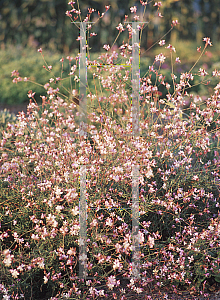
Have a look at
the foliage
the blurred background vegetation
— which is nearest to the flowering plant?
the blurred background vegetation

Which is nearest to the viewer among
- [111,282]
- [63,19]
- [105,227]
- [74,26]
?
[111,282]

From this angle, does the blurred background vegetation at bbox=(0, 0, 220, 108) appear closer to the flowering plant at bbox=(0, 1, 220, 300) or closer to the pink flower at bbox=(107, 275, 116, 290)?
the flowering plant at bbox=(0, 1, 220, 300)

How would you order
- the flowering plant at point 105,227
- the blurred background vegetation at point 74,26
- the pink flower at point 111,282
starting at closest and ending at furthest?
the pink flower at point 111,282 → the flowering plant at point 105,227 → the blurred background vegetation at point 74,26

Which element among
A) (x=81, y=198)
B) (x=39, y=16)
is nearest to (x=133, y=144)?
(x=81, y=198)

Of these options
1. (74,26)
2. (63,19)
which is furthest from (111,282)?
Answer: (63,19)

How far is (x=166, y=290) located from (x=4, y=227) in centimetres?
130

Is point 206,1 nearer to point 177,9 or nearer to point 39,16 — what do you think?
point 177,9

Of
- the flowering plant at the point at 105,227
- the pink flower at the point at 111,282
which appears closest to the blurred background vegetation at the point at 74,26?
the flowering plant at the point at 105,227

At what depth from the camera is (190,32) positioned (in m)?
13.0

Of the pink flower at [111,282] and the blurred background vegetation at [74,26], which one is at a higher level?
the blurred background vegetation at [74,26]

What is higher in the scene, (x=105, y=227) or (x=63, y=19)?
(x=63, y=19)

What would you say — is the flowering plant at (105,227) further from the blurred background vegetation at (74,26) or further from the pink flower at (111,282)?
the blurred background vegetation at (74,26)

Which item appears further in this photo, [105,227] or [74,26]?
[74,26]

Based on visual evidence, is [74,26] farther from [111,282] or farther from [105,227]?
[111,282]
